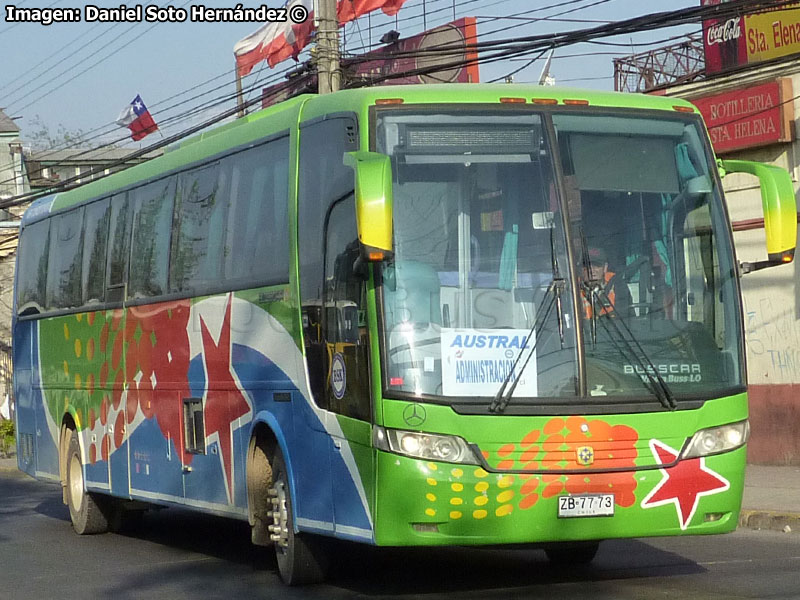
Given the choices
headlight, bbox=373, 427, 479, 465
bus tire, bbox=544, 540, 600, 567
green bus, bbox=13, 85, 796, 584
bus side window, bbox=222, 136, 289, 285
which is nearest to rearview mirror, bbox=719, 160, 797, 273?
green bus, bbox=13, 85, 796, 584

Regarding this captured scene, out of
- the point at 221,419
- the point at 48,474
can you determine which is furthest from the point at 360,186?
the point at 48,474

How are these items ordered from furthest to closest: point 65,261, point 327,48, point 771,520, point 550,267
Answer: point 327,48
point 65,261
point 771,520
point 550,267

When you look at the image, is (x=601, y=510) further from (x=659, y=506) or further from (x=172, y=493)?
(x=172, y=493)

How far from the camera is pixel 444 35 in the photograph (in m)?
28.7

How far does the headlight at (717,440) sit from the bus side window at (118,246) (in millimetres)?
6716

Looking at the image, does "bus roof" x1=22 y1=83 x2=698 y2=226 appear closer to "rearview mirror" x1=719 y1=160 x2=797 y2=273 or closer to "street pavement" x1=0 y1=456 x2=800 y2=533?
"rearview mirror" x1=719 y1=160 x2=797 y2=273

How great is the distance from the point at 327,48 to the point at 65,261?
5.30 m

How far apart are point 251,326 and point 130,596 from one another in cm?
210

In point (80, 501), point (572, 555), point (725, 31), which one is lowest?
point (572, 555)

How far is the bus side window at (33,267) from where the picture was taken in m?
16.4

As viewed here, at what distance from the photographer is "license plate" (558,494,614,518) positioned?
8.24 metres

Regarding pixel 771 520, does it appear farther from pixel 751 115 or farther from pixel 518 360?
pixel 751 115

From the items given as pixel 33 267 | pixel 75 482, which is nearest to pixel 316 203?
pixel 75 482

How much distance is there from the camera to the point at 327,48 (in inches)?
752
